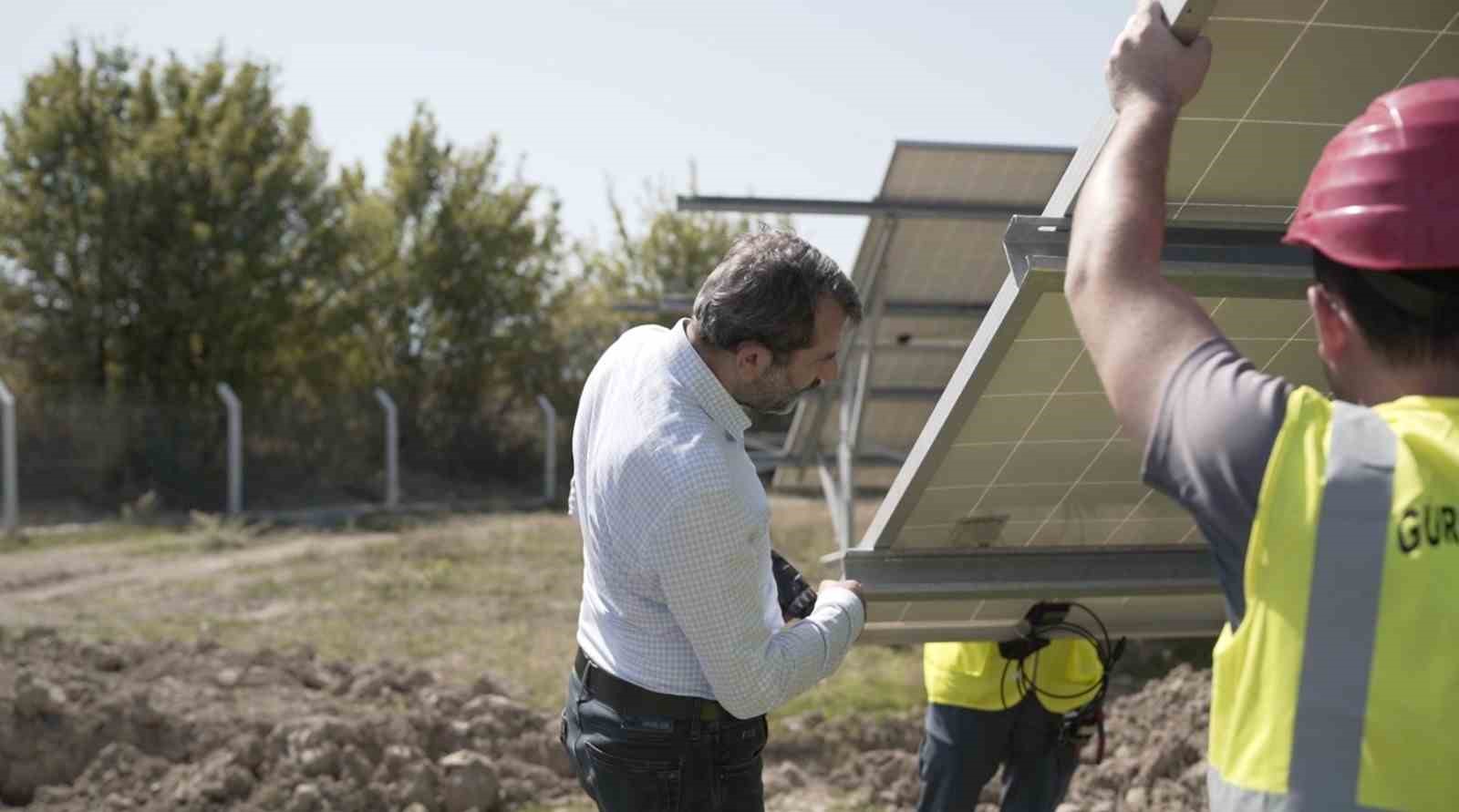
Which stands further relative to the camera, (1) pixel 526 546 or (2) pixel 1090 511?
(1) pixel 526 546

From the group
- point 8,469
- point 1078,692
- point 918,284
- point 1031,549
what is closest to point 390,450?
point 8,469

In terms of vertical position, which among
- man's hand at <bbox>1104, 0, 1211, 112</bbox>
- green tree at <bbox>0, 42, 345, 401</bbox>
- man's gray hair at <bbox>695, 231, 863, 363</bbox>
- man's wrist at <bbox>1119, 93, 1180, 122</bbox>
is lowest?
man's gray hair at <bbox>695, 231, 863, 363</bbox>

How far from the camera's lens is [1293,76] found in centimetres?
275

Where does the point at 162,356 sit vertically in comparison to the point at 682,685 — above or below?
above

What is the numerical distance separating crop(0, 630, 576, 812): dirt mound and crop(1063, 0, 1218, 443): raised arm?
5.58 metres

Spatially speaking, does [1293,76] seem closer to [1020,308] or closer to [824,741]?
[1020,308]

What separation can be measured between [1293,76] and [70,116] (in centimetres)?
2308

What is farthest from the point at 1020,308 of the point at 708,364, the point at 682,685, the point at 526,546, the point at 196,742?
the point at 526,546

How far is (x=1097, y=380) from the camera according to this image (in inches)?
129

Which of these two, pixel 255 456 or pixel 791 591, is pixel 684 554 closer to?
pixel 791 591

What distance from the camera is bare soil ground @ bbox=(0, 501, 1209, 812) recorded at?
→ 680cm

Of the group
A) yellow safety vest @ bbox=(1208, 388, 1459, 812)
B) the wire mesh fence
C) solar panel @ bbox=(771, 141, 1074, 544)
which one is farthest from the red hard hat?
the wire mesh fence

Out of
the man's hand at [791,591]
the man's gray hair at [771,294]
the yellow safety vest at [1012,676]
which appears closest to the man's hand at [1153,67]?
the man's gray hair at [771,294]

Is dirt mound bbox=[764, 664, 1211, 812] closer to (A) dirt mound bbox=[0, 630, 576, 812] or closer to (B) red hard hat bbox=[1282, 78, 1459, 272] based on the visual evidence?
(A) dirt mound bbox=[0, 630, 576, 812]
